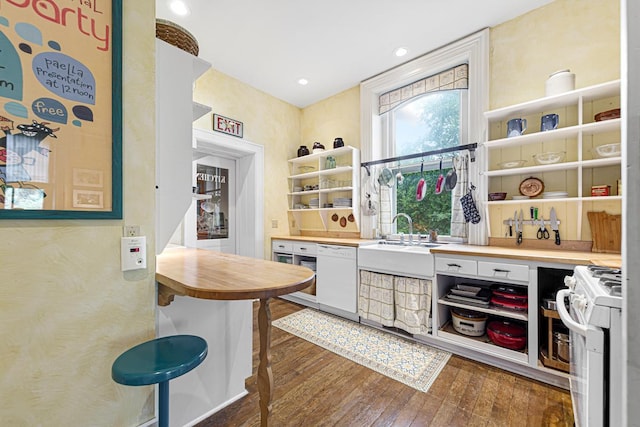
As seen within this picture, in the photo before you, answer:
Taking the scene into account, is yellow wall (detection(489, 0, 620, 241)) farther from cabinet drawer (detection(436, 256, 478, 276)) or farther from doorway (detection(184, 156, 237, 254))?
doorway (detection(184, 156, 237, 254))

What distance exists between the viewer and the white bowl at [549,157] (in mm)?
2113

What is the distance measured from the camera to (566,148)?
2.16 meters

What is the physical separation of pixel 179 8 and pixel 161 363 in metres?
2.70

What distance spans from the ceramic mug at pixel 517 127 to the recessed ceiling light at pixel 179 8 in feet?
9.89

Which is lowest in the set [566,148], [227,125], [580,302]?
[580,302]

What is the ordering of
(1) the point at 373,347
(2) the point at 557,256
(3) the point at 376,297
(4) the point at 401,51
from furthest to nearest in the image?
1. (4) the point at 401,51
2. (3) the point at 376,297
3. (1) the point at 373,347
4. (2) the point at 557,256

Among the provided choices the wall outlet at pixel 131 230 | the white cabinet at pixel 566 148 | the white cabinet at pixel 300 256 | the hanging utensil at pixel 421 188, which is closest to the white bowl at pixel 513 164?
the white cabinet at pixel 566 148

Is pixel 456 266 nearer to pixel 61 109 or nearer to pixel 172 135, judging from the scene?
pixel 172 135

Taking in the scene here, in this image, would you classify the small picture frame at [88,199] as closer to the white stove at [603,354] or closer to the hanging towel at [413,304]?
the white stove at [603,354]

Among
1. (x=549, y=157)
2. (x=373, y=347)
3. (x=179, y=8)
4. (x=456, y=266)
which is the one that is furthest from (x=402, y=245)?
(x=179, y=8)

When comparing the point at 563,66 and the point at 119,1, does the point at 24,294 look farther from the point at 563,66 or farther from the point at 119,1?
the point at 563,66

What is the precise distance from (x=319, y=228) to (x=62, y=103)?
3.25m

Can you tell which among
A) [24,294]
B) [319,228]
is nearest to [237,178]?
[319,228]

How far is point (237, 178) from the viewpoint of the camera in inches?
145
